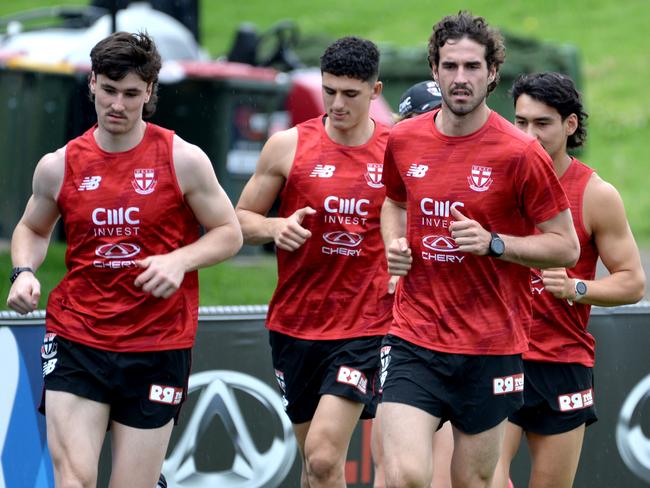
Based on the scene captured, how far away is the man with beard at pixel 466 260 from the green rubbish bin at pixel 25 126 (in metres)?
7.87

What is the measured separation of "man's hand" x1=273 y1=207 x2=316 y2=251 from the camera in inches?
251

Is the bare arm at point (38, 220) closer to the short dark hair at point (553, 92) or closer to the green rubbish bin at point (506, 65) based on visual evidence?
the short dark hair at point (553, 92)

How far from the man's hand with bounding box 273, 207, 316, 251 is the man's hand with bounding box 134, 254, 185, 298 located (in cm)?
89

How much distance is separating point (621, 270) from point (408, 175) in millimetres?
1292

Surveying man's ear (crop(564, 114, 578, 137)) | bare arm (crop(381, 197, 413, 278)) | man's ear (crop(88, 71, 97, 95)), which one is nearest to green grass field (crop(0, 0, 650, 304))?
man's ear (crop(564, 114, 578, 137))

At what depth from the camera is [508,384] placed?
5.86 meters

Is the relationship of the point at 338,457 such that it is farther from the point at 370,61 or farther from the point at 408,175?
the point at 370,61

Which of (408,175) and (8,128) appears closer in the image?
(408,175)

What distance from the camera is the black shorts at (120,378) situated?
5828 mm

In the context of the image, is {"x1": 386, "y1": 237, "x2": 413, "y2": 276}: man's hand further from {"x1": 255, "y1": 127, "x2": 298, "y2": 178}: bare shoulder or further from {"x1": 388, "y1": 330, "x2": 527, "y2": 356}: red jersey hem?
{"x1": 255, "y1": 127, "x2": 298, "y2": 178}: bare shoulder

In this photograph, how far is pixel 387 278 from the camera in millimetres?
6770

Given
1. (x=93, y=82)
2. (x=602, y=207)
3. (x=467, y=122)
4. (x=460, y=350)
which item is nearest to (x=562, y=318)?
(x=602, y=207)

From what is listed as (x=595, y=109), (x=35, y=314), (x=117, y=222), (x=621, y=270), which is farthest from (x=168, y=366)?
(x=595, y=109)

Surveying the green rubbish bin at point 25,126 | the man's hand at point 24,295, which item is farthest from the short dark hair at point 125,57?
the green rubbish bin at point 25,126
